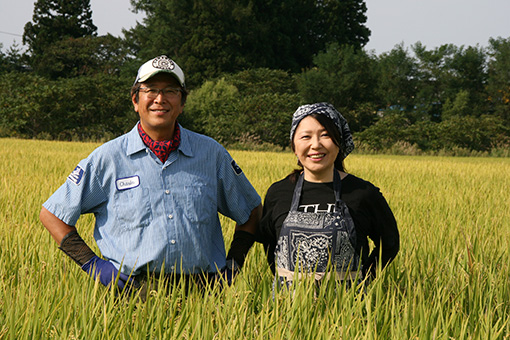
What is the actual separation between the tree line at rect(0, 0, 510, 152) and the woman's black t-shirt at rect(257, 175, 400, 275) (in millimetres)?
17780

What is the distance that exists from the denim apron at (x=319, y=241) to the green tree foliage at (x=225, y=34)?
92.2 ft

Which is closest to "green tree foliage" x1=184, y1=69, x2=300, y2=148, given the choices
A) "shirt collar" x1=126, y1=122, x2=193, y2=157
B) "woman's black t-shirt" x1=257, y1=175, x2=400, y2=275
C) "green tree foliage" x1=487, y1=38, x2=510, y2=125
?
"green tree foliage" x1=487, y1=38, x2=510, y2=125

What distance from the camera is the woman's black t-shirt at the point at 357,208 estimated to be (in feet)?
6.18

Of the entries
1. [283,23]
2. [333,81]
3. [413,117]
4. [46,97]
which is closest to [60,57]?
[46,97]

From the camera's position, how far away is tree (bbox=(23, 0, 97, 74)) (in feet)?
115

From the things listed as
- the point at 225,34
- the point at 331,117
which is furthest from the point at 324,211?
the point at 225,34

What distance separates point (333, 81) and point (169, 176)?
72.0 feet

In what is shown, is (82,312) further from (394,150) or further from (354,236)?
(394,150)

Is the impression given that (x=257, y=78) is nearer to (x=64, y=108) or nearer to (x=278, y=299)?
(x=64, y=108)

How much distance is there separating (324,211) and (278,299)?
0.35 m

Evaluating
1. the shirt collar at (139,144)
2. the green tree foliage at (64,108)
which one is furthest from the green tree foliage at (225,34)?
the shirt collar at (139,144)

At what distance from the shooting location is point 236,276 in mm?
1965

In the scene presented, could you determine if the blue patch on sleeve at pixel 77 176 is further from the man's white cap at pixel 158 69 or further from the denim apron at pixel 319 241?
the denim apron at pixel 319 241

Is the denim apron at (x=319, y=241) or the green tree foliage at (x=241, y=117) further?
the green tree foliage at (x=241, y=117)
